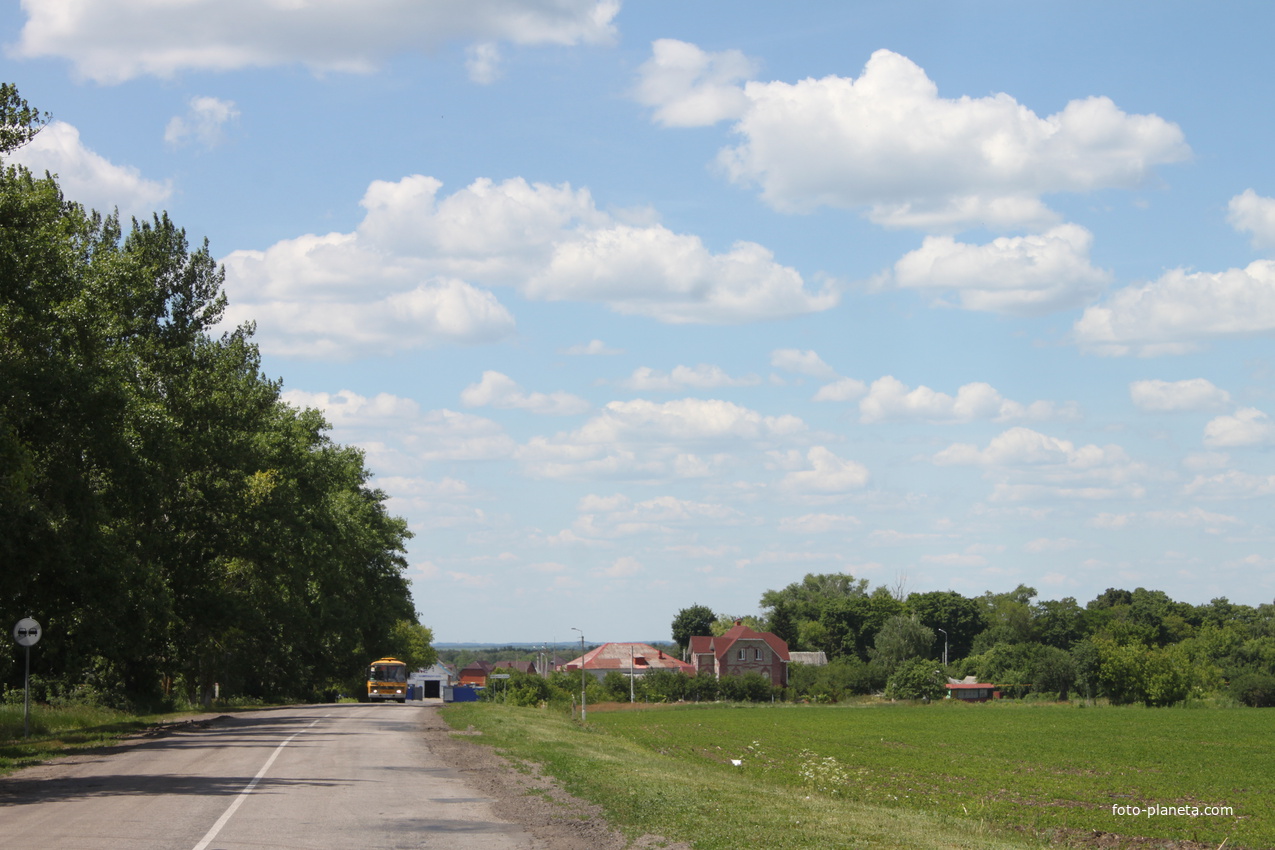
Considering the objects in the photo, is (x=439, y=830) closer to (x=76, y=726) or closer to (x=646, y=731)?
(x=76, y=726)

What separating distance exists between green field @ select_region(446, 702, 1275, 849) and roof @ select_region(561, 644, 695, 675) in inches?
2830

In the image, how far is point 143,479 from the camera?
29172 millimetres

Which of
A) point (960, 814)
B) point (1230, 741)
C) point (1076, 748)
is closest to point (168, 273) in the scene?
point (960, 814)

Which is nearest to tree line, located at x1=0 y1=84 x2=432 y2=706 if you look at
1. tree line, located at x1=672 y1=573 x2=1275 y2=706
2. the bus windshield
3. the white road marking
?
the bus windshield

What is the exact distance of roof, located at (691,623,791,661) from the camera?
132m

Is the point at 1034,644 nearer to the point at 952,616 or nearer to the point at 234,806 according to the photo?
the point at 952,616

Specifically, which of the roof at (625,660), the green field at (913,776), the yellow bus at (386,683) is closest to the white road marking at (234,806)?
the green field at (913,776)

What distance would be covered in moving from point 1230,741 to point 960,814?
32.3 m

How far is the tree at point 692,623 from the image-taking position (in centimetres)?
16225

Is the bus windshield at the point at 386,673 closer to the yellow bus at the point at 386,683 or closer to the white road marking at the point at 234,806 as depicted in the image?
the yellow bus at the point at 386,683

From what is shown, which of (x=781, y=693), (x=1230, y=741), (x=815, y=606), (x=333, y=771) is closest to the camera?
(x=333, y=771)

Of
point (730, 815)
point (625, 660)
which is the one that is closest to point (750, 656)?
point (625, 660)

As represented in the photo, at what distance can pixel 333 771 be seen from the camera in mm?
20453

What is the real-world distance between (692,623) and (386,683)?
91684mm
